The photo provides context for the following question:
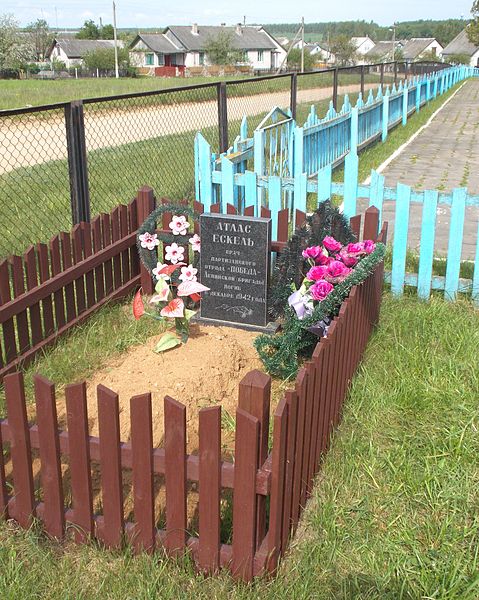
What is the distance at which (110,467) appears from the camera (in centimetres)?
258

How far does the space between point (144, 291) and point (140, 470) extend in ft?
10.2

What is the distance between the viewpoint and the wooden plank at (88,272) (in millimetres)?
4676

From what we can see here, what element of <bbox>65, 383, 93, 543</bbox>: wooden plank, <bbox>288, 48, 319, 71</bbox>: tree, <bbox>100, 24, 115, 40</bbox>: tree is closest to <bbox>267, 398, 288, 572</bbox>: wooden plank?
<bbox>65, 383, 93, 543</bbox>: wooden plank

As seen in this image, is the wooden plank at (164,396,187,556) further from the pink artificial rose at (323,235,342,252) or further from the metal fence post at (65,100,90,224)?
the metal fence post at (65,100,90,224)

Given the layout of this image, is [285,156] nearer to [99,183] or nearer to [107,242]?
[99,183]

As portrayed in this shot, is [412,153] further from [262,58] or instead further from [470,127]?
[262,58]

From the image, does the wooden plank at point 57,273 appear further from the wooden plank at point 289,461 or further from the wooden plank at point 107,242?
the wooden plank at point 289,461

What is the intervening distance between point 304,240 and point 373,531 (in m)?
2.25

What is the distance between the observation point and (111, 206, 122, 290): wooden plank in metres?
5.02

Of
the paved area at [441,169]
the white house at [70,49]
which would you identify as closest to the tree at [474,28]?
the white house at [70,49]

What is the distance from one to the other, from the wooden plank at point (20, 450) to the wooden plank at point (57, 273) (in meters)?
1.89

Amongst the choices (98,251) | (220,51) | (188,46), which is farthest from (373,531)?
(188,46)

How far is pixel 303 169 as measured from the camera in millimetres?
9867

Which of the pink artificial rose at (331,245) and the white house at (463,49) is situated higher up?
the white house at (463,49)
